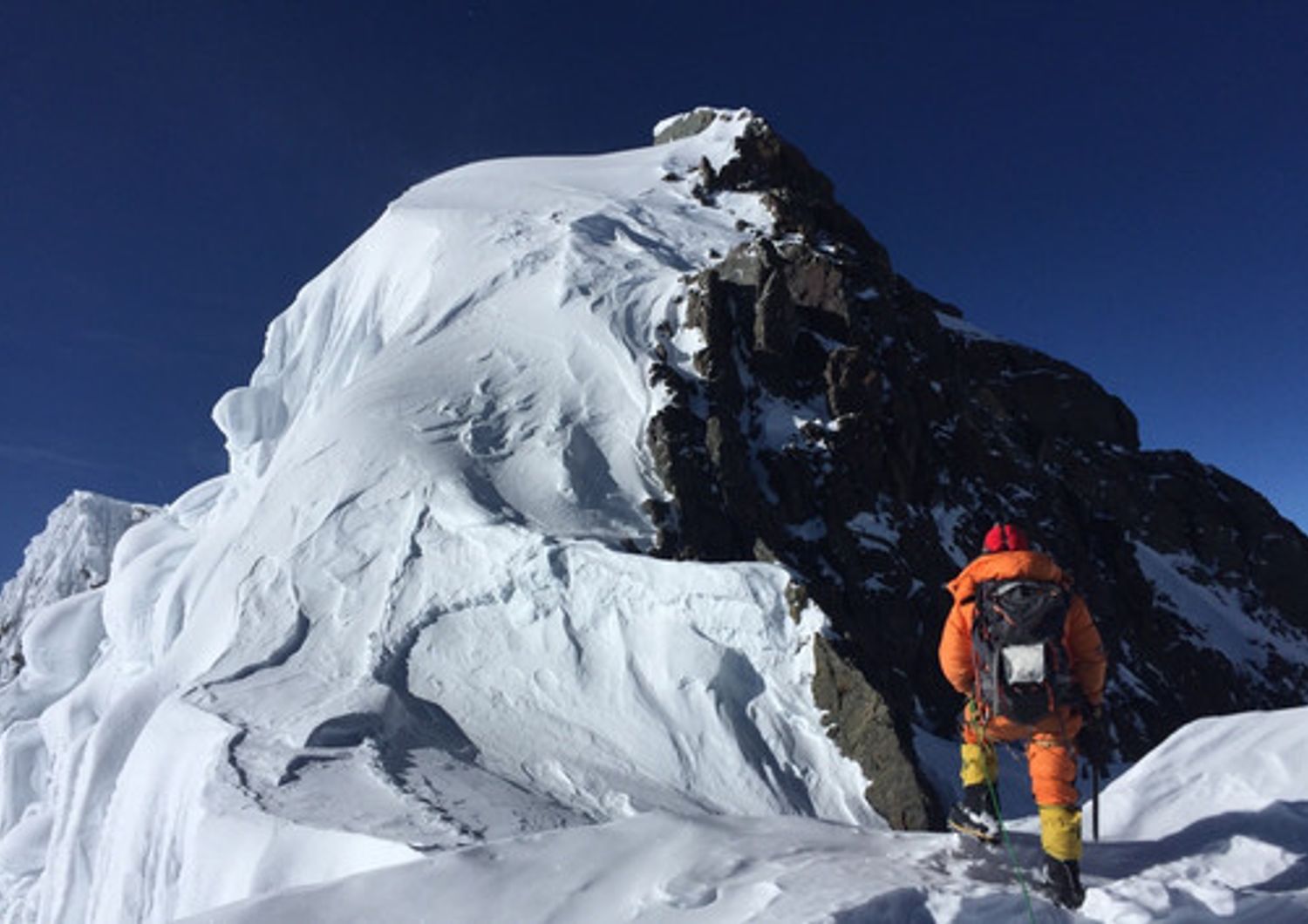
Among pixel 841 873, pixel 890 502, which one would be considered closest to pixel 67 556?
pixel 890 502

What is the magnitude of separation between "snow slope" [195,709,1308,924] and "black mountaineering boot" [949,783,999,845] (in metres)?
0.16

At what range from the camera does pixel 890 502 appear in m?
21.9

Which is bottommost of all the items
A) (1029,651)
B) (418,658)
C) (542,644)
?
(1029,651)

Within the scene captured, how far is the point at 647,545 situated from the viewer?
15227 mm

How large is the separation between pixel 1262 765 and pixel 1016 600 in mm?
2231

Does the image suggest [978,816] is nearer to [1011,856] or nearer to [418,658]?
[1011,856]

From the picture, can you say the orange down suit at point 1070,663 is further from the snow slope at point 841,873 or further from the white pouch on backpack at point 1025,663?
the snow slope at point 841,873

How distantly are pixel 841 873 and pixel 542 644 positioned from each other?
902 cm

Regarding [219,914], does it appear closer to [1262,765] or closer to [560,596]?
[1262,765]

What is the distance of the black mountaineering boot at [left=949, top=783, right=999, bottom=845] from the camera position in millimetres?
4539

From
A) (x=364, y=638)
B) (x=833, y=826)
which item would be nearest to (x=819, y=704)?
(x=364, y=638)

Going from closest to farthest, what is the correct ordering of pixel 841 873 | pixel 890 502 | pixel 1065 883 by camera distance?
pixel 1065 883, pixel 841 873, pixel 890 502

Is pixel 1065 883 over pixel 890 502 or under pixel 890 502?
under

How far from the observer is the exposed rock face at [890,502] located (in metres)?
17.6
